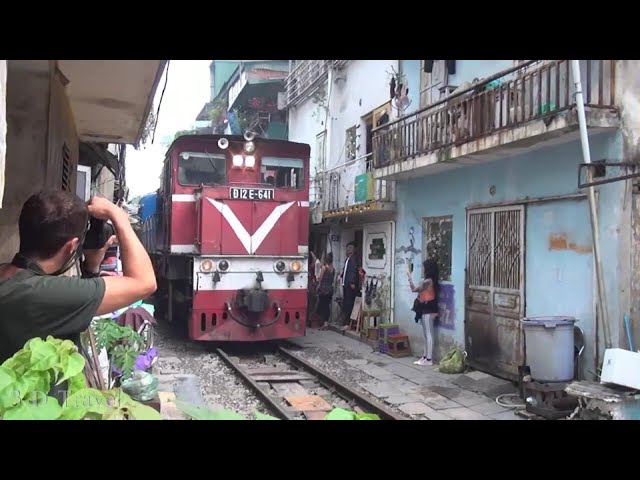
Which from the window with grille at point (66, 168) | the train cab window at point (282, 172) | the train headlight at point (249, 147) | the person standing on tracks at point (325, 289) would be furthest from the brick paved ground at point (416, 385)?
the window with grille at point (66, 168)

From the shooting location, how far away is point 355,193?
1238cm

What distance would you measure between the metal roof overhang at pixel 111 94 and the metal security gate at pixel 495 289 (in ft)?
15.6

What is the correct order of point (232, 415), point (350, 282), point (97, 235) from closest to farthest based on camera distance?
1. point (232, 415)
2. point (97, 235)
3. point (350, 282)

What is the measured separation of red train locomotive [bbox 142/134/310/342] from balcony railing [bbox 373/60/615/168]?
6.25 feet

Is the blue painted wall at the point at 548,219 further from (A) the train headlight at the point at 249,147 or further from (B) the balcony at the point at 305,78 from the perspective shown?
(B) the balcony at the point at 305,78

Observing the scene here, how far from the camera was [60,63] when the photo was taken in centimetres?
389

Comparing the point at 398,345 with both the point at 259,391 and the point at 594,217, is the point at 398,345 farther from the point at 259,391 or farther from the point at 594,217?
the point at 594,217

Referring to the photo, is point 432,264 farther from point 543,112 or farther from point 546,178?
point 543,112

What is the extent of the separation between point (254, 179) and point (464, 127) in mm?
3699

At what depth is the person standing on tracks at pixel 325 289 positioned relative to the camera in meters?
12.8

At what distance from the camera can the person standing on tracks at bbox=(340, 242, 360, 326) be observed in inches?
491

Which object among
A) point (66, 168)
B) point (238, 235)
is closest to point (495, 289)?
point (238, 235)

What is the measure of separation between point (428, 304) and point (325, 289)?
4.35 m

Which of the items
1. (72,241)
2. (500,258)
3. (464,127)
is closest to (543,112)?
(464,127)
